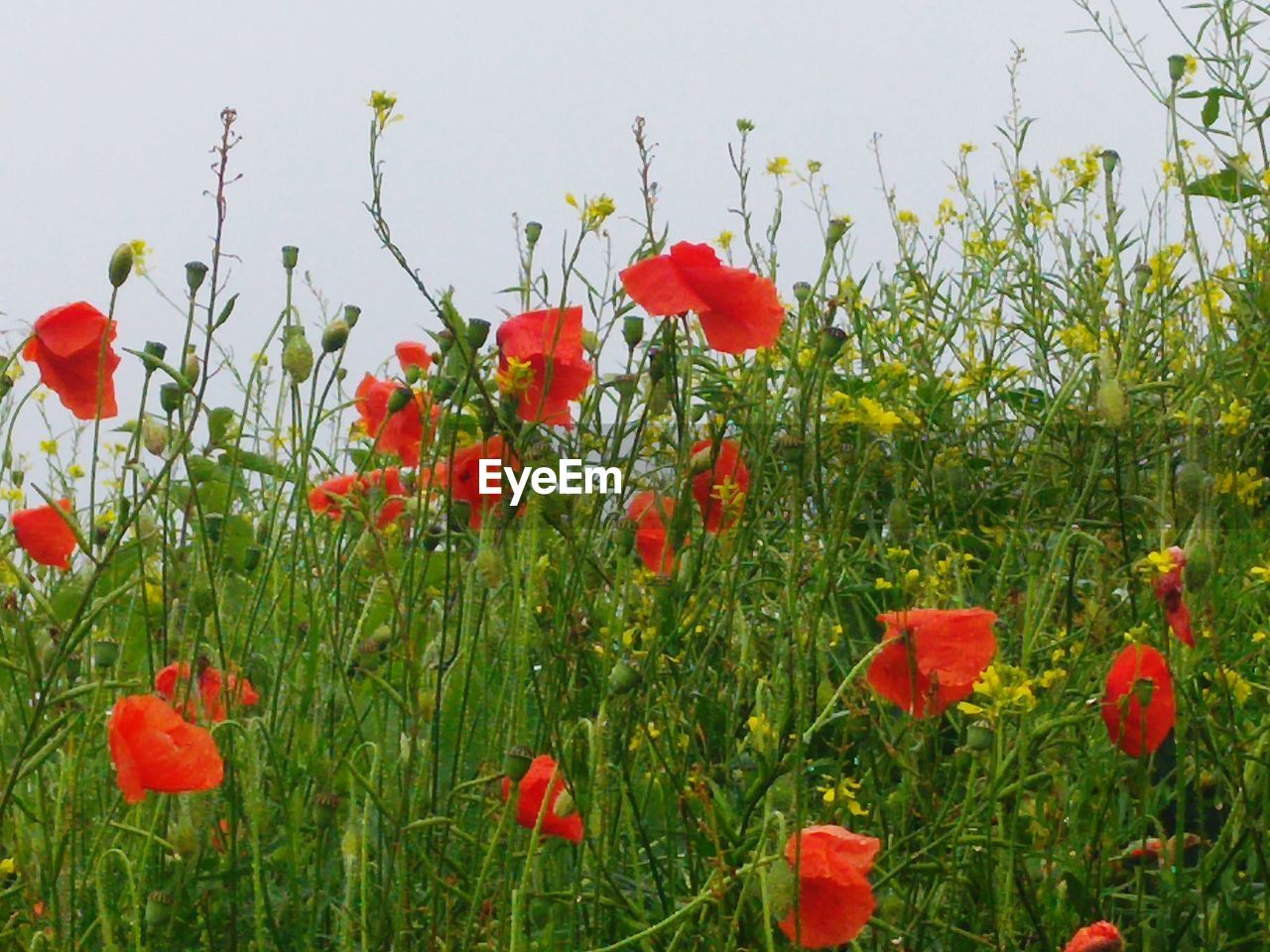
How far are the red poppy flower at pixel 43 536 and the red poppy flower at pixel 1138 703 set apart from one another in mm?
1038

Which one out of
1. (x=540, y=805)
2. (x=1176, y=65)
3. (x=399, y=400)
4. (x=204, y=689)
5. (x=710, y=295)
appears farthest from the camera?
(x=1176, y=65)

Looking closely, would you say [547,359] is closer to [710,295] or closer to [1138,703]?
[710,295]

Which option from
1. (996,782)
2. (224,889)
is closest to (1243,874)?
(996,782)

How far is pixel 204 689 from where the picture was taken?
1.55 meters

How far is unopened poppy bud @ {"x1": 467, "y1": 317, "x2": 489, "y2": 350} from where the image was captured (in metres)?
1.28

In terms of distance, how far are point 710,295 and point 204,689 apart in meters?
0.63

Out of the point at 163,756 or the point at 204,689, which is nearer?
the point at 163,756

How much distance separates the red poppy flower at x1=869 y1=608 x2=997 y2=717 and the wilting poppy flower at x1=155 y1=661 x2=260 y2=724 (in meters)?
0.58

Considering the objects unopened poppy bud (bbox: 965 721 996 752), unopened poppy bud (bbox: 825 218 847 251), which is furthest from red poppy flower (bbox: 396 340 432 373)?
unopened poppy bud (bbox: 965 721 996 752)

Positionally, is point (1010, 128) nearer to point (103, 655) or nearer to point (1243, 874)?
point (1243, 874)

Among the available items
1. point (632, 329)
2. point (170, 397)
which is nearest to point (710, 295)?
point (632, 329)

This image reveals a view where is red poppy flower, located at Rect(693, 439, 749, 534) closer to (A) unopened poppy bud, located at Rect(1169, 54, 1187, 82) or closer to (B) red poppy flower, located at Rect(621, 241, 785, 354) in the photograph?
(B) red poppy flower, located at Rect(621, 241, 785, 354)

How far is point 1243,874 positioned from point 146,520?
1070mm

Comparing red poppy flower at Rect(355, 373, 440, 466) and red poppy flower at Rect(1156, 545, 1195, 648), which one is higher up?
red poppy flower at Rect(355, 373, 440, 466)
